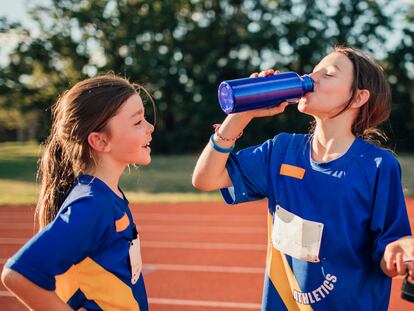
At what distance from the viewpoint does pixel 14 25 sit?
30.1 m

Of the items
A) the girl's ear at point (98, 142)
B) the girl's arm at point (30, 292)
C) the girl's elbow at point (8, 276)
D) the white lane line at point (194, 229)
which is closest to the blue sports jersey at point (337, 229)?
the girl's ear at point (98, 142)

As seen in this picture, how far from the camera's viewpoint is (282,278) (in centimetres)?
207

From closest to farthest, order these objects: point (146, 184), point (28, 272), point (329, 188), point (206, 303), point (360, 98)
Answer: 1. point (28, 272)
2. point (329, 188)
3. point (360, 98)
4. point (206, 303)
5. point (146, 184)

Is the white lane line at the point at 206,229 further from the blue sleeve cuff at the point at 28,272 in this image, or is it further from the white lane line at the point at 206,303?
the blue sleeve cuff at the point at 28,272

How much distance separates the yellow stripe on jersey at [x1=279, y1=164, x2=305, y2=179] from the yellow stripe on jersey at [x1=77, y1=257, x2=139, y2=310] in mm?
751

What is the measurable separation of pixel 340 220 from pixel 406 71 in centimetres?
3314

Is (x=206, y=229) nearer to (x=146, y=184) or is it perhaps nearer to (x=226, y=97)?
(x=226, y=97)

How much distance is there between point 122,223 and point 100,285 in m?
0.22

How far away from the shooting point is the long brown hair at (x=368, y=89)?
6.81 ft

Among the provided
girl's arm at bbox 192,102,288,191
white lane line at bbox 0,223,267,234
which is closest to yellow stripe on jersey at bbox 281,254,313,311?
girl's arm at bbox 192,102,288,191

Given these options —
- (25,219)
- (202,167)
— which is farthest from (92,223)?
(25,219)

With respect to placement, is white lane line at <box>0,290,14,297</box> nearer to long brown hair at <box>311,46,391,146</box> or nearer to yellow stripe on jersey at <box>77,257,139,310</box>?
yellow stripe on jersey at <box>77,257,139,310</box>

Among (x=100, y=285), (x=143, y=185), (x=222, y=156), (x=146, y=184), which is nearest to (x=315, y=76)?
(x=222, y=156)

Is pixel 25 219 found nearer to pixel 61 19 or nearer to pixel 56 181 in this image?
pixel 56 181
